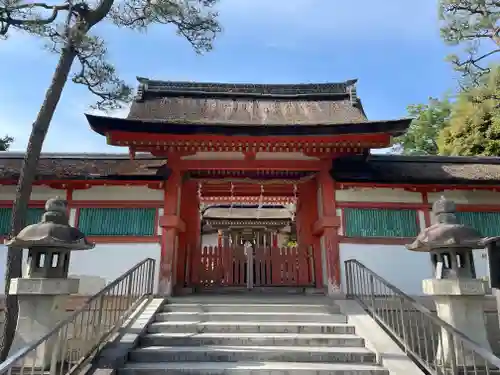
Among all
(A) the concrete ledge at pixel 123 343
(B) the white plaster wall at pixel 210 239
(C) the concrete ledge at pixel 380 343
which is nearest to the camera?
(A) the concrete ledge at pixel 123 343

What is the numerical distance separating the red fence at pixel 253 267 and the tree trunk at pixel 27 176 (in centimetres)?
434

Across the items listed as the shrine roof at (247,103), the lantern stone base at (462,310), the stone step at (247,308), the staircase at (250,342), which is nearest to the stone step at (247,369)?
the staircase at (250,342)

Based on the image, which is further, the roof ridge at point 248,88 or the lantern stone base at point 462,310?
the roof ridge at point 248,88

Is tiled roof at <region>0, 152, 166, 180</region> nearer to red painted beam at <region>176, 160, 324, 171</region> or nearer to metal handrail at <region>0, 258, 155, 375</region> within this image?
red painted beam at <region>176, 160, 324, 171</region>

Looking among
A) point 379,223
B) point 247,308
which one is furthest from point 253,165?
point 247,308

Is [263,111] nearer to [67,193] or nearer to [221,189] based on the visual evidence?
[221,189]

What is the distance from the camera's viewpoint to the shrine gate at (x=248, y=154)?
27.9 feet

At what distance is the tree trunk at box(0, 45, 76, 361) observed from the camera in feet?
20.2

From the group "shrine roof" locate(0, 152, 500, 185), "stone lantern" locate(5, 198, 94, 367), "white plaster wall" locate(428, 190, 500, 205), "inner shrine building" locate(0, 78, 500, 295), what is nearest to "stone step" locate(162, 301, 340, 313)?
"inner shrine building" locate(0, 78, 500, 295)

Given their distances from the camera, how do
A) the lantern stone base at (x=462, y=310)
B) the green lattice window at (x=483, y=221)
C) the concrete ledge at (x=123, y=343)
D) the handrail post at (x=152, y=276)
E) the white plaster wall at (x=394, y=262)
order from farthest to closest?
the green lattice window at (x=483, y=221) < the white plaster wall at (x=394, y=262) < the handrail post at (x=152, y=276) < the lantern stone base at (x=462, y=310) < the concrete ledge at (x=123, y=343)

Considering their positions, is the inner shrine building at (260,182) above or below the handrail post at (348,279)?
above

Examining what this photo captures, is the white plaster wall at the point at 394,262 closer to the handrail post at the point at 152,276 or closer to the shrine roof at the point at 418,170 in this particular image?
the shrine roof at the point at 418,170

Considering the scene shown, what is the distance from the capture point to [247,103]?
39.1 ft

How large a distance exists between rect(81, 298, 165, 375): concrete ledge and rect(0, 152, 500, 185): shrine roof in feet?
10.8
